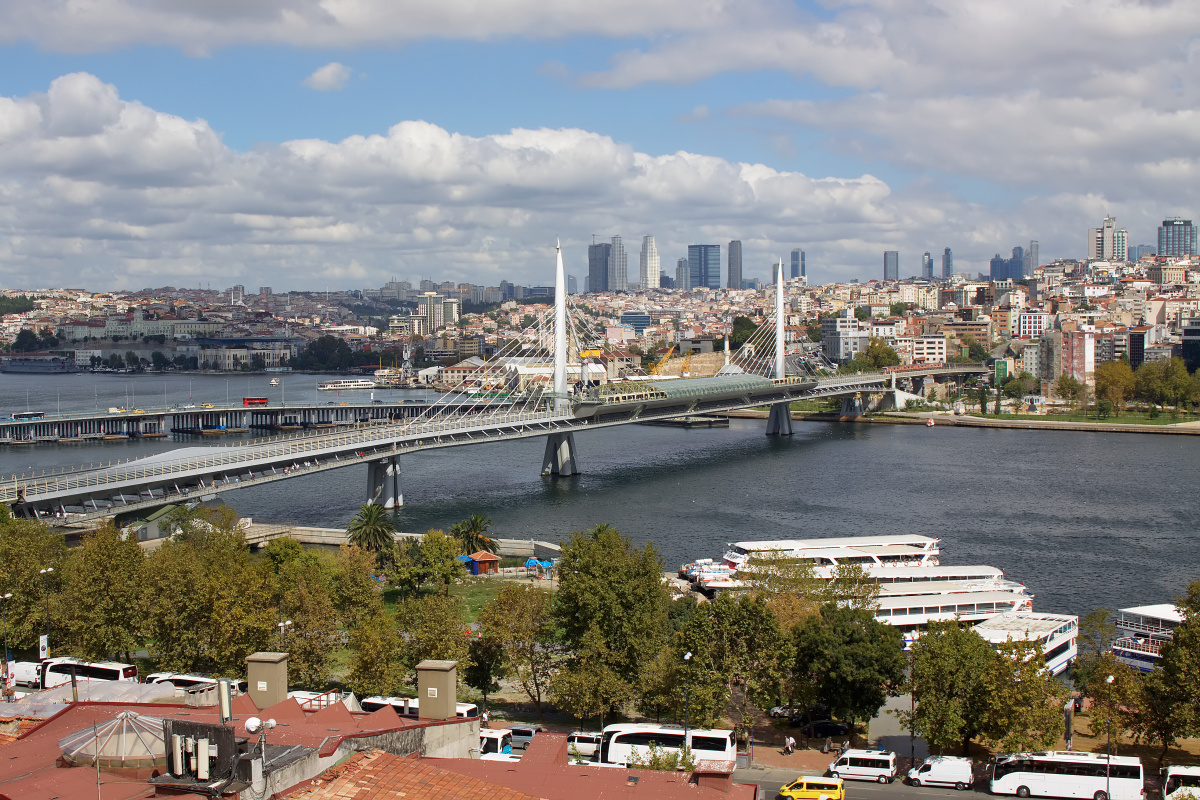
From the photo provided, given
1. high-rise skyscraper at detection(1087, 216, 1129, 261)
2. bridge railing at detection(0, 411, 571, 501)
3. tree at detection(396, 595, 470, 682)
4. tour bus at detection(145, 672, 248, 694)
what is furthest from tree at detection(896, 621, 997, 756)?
high-rise skyscraper at detection(1087, 216, 1129, 261)

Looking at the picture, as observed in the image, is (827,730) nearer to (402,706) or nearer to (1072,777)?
(1072,777)

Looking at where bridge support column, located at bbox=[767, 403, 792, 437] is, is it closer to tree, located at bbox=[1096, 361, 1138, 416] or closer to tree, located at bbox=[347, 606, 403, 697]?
tree, located at bbox=[1096, 361, 1138, 416]

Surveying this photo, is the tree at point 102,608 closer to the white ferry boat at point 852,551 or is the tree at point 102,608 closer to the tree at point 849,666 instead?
the tree at point 849,666

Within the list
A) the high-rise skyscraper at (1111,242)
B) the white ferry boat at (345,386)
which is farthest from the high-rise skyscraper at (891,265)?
the white ferry boat at (345,386)

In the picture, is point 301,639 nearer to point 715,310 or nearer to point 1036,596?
point 1036,596

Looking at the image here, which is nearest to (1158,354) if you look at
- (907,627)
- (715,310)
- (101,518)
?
(907,627)
